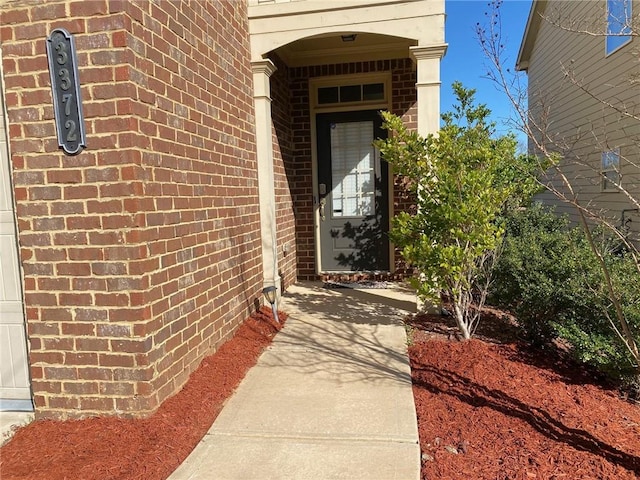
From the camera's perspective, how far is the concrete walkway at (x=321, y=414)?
7.27ft

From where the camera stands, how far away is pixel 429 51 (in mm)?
4328

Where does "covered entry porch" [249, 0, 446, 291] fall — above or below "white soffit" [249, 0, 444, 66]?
below

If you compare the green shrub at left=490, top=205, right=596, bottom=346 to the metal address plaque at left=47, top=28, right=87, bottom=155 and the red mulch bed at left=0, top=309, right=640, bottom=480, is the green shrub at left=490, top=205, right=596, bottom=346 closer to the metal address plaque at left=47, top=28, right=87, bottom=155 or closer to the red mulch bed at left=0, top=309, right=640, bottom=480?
the red mulch bed at left=0, top=309, right=640, bottom=480

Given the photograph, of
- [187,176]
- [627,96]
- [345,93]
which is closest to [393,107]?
[345,93]

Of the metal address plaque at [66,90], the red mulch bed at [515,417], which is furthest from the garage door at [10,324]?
the red mulch bed at [515,417]

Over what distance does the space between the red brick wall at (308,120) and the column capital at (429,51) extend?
5.03 ft

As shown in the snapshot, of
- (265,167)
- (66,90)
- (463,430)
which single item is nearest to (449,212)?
(463,430)

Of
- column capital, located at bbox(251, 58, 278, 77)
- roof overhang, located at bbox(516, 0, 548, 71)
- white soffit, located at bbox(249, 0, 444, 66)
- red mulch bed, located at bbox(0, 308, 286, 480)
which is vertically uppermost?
roof overhang, located at bbox(516, 0, 548, 71)

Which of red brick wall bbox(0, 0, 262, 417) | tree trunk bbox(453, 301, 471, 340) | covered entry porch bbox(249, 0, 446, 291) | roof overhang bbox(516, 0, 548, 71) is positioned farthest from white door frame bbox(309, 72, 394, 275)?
roof overhang bbox(516, 0, 548, 71)

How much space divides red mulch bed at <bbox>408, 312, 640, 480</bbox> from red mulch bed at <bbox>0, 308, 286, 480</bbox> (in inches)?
50.8

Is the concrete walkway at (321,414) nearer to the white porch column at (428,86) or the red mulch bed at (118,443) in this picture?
the red mulch bed at (118,443)

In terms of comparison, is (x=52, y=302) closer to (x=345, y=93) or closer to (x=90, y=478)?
(x=90, y=478)

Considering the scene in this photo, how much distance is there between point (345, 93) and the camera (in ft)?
20.1

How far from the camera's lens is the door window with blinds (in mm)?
6156
